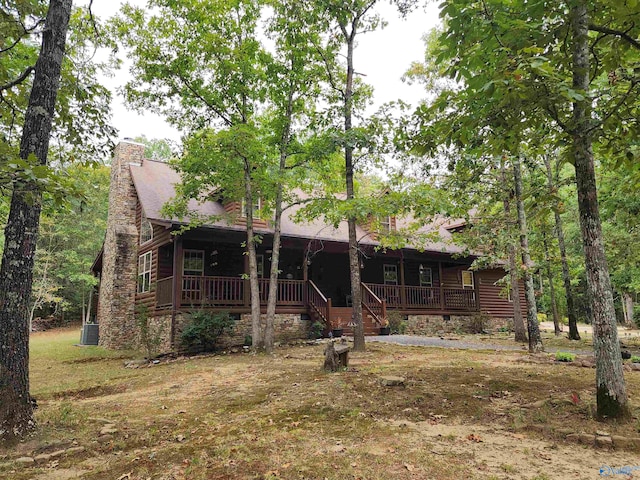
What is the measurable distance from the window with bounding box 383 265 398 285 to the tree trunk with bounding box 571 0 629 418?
634 inches

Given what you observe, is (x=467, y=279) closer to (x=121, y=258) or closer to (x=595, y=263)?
(x=121, y=258)

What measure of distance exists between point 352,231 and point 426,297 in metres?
9.50

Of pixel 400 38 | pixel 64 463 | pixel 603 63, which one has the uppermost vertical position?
pixel 400 38

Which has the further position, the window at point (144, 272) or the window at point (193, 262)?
the window at point (144, 272)

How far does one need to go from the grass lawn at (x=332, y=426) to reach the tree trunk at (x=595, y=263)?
0.32 meters

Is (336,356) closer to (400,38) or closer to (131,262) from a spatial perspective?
(400,38)

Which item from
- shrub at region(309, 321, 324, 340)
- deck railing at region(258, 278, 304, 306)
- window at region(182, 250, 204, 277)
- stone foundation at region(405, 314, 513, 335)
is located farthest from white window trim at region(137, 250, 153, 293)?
stone foundation at region(405, 314, 513, 335)

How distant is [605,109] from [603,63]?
56 cm

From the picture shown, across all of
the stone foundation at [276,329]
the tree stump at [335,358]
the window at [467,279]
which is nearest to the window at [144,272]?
the stone foundation at [276,329]

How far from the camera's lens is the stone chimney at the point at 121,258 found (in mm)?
17688

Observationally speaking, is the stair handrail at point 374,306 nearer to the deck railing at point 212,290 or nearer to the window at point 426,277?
the window at point 426,277

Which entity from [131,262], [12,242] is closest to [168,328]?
[131,262]

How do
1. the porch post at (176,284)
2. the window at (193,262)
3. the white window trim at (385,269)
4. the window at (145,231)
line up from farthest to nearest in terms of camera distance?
the white window trim at (385,269) → the window at (145,231) → the window at (193,262) → the porch post at (176,284)

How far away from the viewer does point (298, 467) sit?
153 inches
